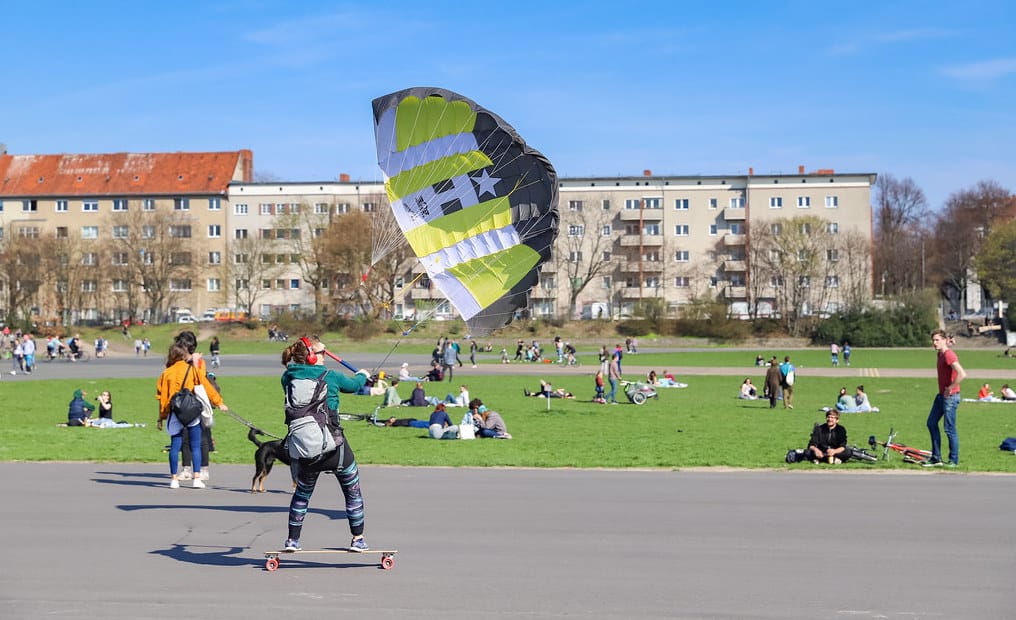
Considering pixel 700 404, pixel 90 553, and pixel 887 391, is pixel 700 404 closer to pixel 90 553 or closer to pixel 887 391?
pixel 887 391

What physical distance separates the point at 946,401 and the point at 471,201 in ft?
24.2

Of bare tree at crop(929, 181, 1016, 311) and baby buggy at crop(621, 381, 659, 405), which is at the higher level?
bare tree at crop(929, 181, 1016, 311)

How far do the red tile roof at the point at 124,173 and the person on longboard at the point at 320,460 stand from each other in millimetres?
95423

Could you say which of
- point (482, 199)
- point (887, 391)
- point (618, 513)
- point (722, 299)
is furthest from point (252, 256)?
point (618, 513)

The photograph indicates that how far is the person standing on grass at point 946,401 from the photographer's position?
573 inches

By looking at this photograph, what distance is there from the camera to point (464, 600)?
720cm

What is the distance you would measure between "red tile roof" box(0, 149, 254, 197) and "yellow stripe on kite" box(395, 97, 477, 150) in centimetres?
8766

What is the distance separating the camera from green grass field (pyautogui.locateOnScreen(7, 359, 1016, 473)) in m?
15.8

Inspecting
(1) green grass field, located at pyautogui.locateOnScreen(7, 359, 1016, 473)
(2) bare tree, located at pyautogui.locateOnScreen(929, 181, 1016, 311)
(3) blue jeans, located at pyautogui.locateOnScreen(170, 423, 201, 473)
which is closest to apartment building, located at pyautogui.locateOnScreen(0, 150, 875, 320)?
(2) bare tree, located at pyautogui.locateOnScreen(929, 181, 1016, 311)

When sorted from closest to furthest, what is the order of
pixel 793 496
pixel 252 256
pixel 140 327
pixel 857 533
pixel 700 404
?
1. pixel 857 533
2. pixel 793 496
3. pixel 700 404
4. pixel 140 327
5. pixel 252 256

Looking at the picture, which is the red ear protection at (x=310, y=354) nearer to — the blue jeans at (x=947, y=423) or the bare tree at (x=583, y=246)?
the blue jeans at (x=947, y=423)

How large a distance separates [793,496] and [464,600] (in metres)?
5.92

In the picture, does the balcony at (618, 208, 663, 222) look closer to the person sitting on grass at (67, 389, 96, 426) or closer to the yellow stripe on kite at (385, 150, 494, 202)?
the person sitting on grass at (67, 389, 96, 426)

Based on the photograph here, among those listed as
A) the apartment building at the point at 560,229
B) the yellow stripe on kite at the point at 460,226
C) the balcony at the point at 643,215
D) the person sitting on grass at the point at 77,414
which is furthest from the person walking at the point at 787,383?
the balcony at the point at 643,215
